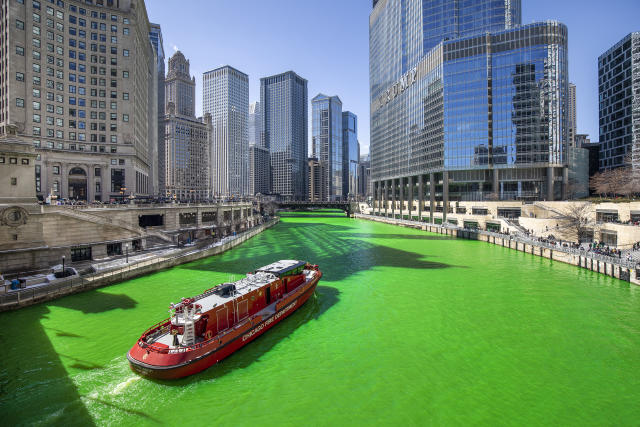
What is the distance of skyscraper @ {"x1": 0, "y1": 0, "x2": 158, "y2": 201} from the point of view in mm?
59094

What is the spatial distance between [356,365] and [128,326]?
17.1 meters

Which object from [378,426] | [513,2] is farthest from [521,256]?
[513,2]

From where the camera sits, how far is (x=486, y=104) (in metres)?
104

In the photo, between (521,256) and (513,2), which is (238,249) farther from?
(513,2)

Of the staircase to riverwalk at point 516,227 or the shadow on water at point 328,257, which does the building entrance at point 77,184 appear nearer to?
the shadow on water at point 328,257

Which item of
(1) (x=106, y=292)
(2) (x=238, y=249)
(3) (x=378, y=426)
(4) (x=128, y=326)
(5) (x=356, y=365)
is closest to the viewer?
(3) (x=378, y=426)

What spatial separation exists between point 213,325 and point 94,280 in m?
20.9

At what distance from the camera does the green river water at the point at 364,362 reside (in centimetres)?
1466

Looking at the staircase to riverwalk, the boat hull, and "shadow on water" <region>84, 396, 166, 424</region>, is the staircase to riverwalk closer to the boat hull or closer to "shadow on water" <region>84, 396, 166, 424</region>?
the boat hull

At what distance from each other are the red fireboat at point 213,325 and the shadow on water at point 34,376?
10.0 feet

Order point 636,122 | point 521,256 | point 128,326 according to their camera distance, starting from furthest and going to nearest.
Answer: point 636,122
point 521,256
point 128,326

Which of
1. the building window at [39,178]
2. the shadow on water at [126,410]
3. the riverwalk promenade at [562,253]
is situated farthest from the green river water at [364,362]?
the building window at [39,178]

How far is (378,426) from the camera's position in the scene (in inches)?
547

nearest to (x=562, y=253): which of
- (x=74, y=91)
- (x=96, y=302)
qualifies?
(x=96, y=302)
